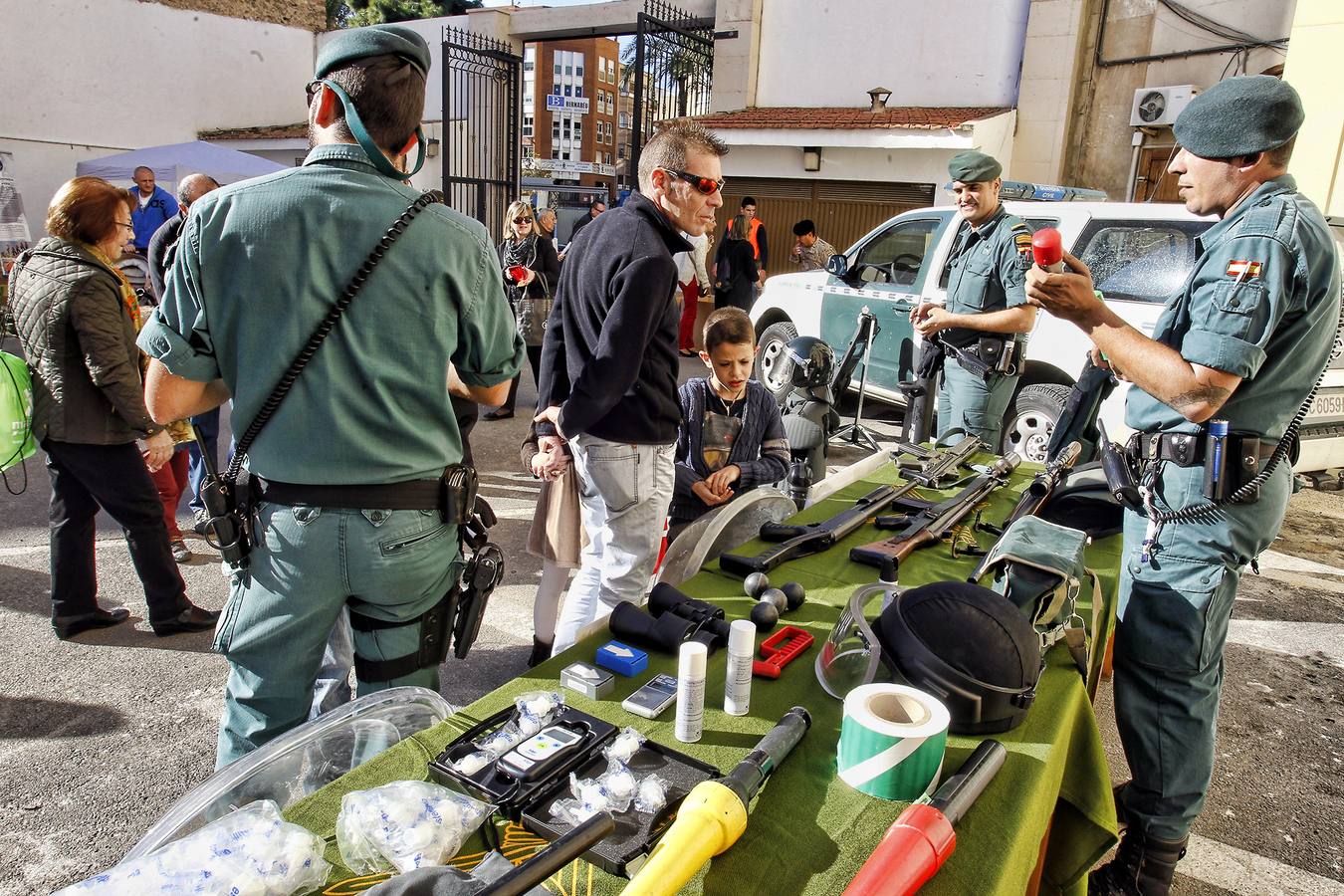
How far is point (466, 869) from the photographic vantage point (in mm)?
1194

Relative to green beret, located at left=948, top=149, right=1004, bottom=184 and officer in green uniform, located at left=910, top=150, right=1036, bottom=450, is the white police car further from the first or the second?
green beret, located at left=948, top=149, right=1004, bottom=184

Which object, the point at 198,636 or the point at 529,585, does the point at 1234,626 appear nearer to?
the point at 529,585

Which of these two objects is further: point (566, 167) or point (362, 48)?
point (566, 167)

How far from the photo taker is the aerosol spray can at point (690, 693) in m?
1.44

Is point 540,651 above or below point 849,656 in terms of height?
below

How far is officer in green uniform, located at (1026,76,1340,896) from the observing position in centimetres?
198

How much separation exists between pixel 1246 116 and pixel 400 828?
236cm

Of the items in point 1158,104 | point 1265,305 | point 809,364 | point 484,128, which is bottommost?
point 809,364

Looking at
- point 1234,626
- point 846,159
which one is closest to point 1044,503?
point 1234,626

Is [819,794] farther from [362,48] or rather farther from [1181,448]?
[362,48]

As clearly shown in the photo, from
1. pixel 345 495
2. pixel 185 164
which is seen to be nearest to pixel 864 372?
pixel 345 495

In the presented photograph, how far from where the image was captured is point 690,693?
1467 millimetres

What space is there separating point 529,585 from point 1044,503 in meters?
2.49

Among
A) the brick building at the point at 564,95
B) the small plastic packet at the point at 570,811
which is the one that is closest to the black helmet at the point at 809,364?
the small plastic packet at the point at 570,811
